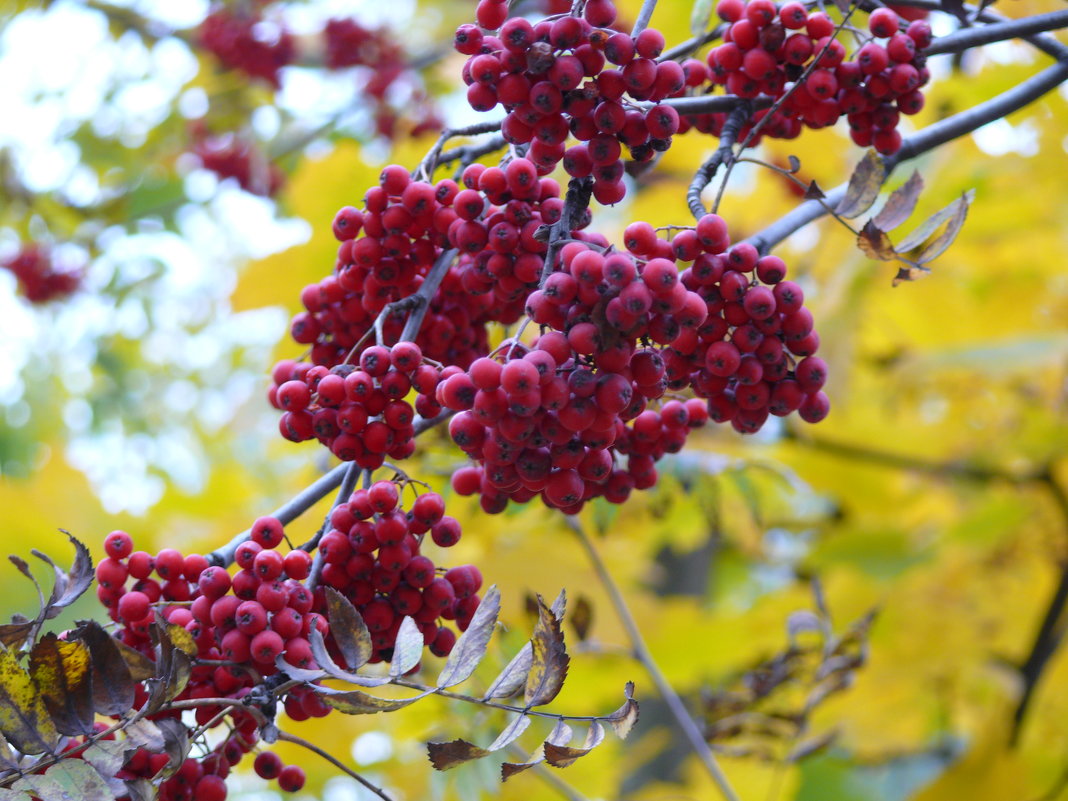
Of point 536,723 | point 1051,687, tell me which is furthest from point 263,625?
point 1051,687

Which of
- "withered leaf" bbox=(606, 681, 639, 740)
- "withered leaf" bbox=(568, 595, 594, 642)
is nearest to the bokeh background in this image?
"withered leaf" bbox=(568, 595, 594, 642)

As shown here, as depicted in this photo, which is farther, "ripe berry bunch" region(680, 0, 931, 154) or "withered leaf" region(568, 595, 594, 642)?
"withered leaf" region(568, 595, 594, 642)

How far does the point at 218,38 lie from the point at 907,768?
3.52 metres

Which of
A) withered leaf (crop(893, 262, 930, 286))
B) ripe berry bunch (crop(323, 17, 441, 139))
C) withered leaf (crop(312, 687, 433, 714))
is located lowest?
ripe berry bunch (crop(323, 17, 441, 139))

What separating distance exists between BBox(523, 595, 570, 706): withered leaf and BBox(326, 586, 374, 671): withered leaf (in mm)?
127

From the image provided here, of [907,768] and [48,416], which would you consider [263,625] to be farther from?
[48,416]

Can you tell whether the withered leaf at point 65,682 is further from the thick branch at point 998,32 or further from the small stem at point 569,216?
the thick branch at point 998,32

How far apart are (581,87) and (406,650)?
460mm

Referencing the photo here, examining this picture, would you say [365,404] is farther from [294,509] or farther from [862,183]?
[862,183]

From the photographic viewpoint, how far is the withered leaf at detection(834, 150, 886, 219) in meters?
0.84

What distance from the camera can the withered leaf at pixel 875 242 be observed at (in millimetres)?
844

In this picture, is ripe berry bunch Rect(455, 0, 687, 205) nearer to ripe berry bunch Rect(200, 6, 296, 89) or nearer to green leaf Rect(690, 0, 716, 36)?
green leaf Rect(690, 0, 716, 36)

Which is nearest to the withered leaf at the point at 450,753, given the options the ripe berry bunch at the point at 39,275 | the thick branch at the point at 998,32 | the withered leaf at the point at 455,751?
the withered leaf at the point at 455,751

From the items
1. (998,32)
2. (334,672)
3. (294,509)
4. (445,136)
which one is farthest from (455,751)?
(998,32)
